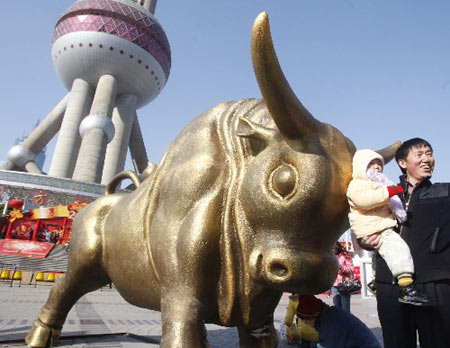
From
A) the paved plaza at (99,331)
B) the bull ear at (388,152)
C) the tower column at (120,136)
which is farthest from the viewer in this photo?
the tower column at (120,136)

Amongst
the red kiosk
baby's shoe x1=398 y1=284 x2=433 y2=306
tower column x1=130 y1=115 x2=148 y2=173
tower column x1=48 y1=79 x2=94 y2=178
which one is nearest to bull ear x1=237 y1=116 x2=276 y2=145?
baby's shoe x1=398 y1=284 x2=433 y2=306

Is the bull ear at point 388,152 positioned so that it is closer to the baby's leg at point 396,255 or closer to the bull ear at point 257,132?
the baby's leg at point 396,255

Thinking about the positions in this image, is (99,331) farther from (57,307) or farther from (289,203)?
(289,203)

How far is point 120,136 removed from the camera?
35594 mm

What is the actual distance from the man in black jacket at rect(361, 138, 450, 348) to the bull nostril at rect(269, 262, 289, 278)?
0.47 metres

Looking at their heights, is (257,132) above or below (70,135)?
below

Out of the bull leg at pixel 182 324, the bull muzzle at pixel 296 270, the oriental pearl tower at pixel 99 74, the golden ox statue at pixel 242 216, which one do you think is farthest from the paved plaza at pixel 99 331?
the oriental pearl tower at pixel 99 74

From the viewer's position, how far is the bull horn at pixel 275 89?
149 centimetres

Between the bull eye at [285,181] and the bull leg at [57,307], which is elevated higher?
the bull eye at [285,181]

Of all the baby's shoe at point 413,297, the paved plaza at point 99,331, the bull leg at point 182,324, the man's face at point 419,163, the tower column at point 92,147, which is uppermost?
the tower column at point 92,147

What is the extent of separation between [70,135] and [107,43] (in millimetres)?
9830

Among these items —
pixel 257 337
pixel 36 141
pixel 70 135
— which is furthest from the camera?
pixel 36 141

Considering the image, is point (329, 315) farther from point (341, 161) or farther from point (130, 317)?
point (130, 317)

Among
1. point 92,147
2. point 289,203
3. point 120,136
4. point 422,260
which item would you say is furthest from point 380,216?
point 120,136
